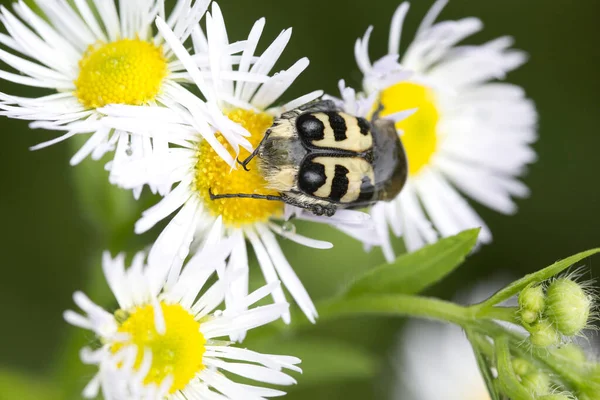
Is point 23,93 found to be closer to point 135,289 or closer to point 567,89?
point 135,289

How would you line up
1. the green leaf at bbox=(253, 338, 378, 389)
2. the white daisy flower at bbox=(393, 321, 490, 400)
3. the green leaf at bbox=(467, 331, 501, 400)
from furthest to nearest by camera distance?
the white daisy flower at bbox=(393, 321, 490, 400), the green leaf at bbox=(253, 338, 378, 389), the green leaf at bbox=(467, 331, 501, 400)

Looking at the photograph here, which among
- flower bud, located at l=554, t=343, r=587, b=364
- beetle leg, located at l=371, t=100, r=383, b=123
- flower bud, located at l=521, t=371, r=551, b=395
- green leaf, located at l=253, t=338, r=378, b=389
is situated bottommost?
green leaf, located at l=253, t=338, r=378, b=389

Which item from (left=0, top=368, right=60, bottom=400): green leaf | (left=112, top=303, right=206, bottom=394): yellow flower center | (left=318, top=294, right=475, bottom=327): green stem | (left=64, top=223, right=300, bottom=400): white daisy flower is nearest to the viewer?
(left=64, top=223, right=300, bottom=400): white daisy flower

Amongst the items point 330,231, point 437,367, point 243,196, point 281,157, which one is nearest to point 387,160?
point 281,157

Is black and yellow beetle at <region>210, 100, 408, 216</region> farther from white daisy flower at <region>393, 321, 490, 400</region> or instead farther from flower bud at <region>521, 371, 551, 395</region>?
white daisy flower at <region>393, 321, 490, 400</region>

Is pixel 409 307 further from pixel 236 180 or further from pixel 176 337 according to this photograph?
pixel 176 337

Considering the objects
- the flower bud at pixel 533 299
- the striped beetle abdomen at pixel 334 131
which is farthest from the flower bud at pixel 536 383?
the striped beetle abdomen at pixel 334 131

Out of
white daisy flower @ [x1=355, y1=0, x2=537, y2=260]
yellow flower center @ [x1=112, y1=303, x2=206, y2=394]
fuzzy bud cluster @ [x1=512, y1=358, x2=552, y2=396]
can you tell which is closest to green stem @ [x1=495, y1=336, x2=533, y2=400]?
fuzzy bud cluster @ [x1=512, y1=358, x2=552, y2=396]
